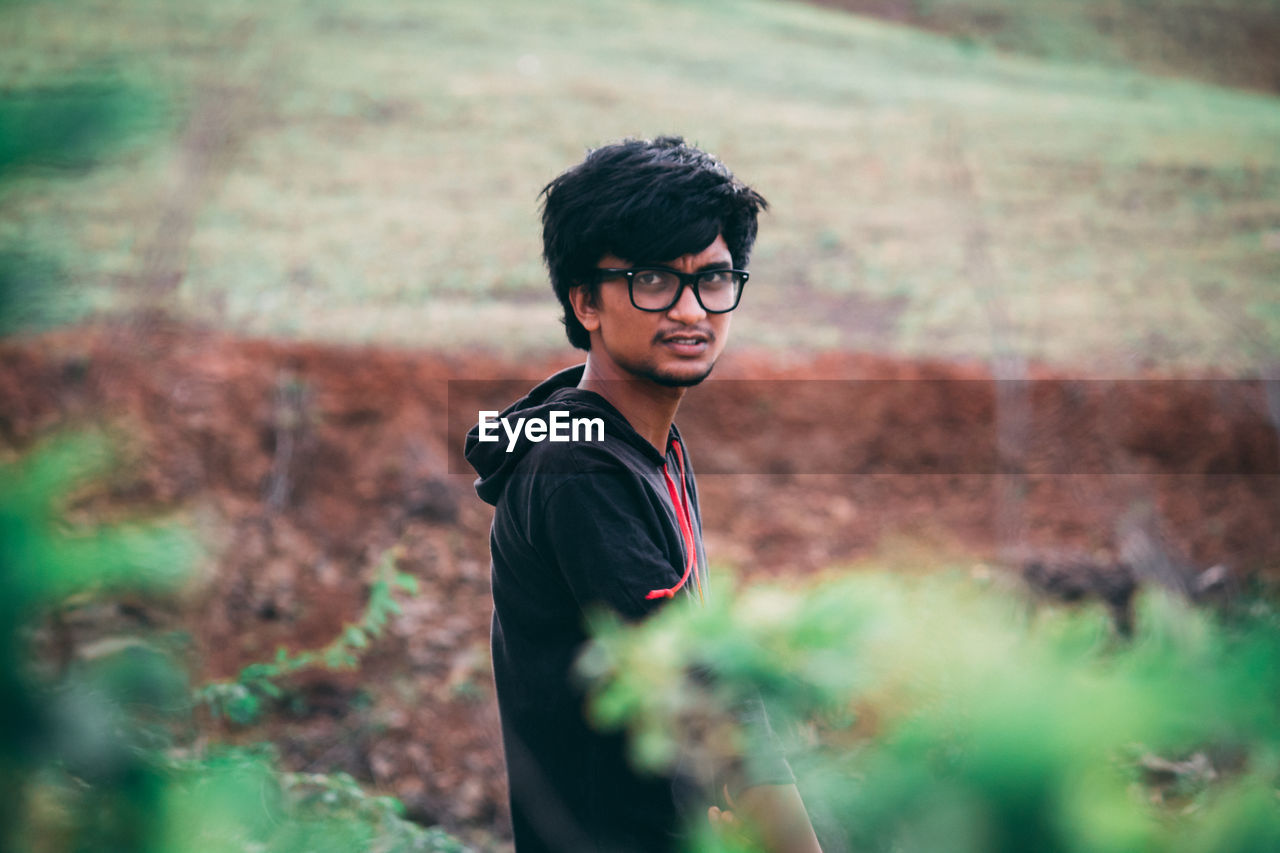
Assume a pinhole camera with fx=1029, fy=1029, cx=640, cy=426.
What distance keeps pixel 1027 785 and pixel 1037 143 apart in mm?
12534

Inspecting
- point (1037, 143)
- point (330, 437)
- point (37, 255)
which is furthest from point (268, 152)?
point (37, 255)

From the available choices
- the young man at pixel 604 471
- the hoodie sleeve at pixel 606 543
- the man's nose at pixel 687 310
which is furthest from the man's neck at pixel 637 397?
the hoodie sleeve at pixel 606 543

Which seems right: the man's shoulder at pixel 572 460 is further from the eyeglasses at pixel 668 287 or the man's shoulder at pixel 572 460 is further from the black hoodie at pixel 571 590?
the eyeglasses at pixel 668 287

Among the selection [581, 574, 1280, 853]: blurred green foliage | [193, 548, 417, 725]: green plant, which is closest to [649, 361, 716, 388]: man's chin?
[581, 574, 1280, 853]: blurred green foliage

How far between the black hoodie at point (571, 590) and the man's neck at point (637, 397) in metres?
0.05

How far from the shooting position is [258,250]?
8430mm

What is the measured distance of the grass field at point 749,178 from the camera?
7.55 metres

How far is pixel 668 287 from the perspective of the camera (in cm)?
151

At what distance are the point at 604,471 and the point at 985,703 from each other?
0.88 m

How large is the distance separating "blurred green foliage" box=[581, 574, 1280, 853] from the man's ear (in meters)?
0.97

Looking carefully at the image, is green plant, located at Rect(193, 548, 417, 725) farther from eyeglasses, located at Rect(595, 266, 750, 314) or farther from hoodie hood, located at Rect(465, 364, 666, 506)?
eyeglasses, located at Rect(595, 266, 750, 314)

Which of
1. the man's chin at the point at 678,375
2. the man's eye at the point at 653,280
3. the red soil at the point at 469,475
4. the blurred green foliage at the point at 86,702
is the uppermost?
the blurred green foliage at the point at 86,702

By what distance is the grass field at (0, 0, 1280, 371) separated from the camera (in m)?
7.55

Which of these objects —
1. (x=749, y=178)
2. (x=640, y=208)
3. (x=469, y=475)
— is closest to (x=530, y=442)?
(x=640, y=208)
